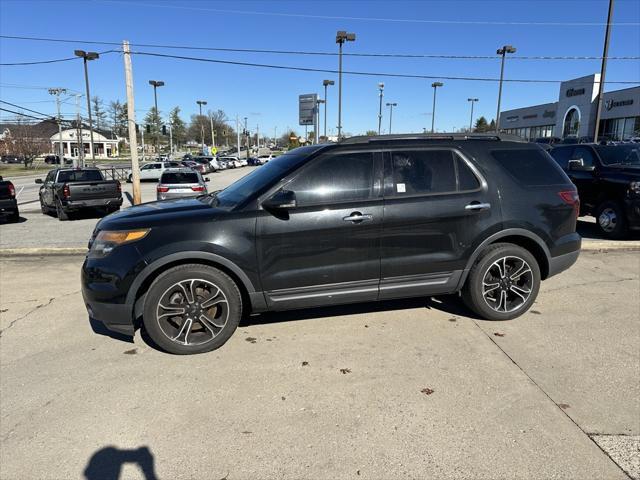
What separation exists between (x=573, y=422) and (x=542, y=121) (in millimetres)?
67672

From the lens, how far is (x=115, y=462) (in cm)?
262

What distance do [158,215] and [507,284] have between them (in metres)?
3.50

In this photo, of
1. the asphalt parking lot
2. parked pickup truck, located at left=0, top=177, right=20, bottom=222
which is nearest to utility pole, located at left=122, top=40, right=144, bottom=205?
parked pickup truck, located at left=0, top=177, right=20, bottom=222

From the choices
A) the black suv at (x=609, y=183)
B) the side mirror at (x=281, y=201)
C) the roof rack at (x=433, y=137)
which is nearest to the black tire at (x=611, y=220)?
the black suv at (x=609, y=183)

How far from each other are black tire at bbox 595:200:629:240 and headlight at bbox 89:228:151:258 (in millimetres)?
8363

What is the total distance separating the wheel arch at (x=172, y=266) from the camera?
3779 millimetres

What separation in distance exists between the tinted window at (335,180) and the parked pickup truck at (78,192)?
1098 cm

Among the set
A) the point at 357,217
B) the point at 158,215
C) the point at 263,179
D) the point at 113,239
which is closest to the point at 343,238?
the point at 357,217

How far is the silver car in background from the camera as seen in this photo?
14.5m

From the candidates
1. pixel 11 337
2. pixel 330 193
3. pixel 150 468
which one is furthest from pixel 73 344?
pixel 330 193

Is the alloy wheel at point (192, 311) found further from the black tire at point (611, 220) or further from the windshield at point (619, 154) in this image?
the windshield at point (619, 154)

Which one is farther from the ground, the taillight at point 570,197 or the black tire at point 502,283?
the taillight at point 570,197

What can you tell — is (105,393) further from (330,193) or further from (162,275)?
(330,193)

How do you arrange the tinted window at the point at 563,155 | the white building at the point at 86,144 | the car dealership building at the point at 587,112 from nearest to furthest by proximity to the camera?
the tinted window at the point at 563,155 < the car dealership building at the point at 587,112 < the white building at the point at 86,144
